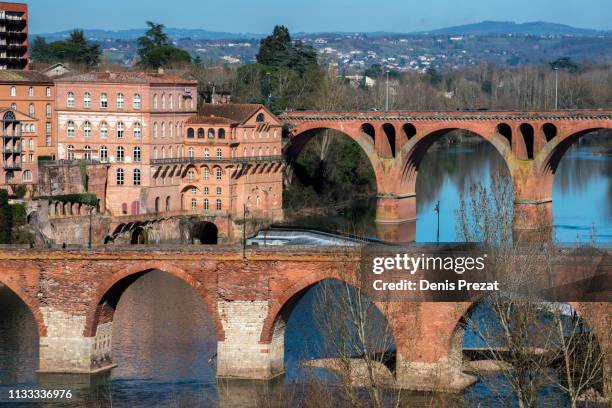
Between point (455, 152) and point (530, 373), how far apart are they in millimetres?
98018

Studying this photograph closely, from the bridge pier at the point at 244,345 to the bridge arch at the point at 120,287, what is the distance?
0.34 m

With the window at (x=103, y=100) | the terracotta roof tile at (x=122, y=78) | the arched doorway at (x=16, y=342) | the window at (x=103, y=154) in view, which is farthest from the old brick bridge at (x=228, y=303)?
the window at (x=103, y=100)

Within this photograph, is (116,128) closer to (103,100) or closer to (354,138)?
(103,100)

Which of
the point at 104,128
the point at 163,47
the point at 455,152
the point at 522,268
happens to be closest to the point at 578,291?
the point at 522,268

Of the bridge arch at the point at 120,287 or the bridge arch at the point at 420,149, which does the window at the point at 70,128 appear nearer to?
the bridge arch at the point at 420,149

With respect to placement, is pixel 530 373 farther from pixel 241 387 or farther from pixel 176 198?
pixel 176 198

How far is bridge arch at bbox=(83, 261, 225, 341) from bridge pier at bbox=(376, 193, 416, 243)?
40.6 metres

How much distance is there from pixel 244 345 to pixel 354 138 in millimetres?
50643

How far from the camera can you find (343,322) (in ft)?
153

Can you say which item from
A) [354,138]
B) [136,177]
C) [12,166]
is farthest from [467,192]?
[12,166]

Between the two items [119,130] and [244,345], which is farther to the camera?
[119,130]

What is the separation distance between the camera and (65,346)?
53.8 metres

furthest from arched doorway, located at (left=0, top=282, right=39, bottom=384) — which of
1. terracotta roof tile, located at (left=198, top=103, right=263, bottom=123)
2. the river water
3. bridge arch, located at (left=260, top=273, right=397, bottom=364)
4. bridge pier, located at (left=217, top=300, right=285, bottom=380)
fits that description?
terracotta roof tile, located at (left=198, top=103, right=263, bottom=123)

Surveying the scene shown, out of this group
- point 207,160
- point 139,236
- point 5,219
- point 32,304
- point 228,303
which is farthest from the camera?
point 207,160
